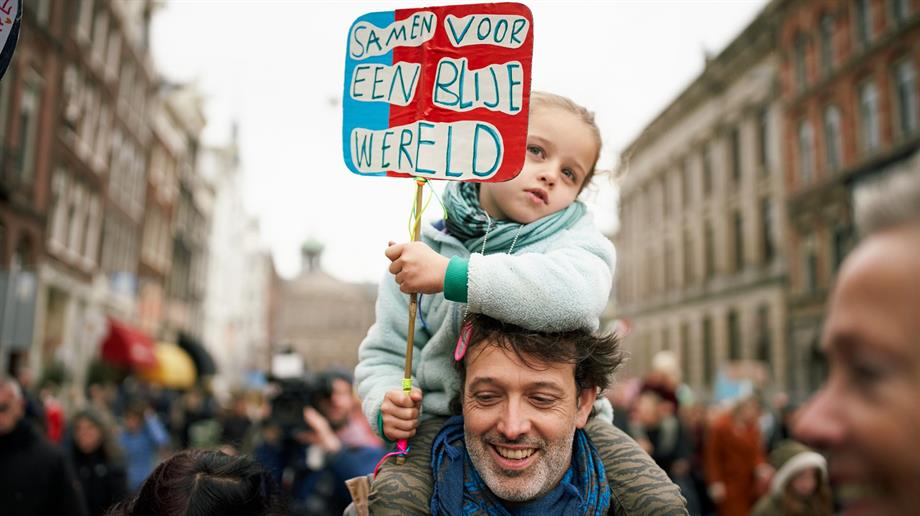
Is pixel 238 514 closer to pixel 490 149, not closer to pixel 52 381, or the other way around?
pixel 490 149

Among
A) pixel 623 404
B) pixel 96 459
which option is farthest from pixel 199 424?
pixel 623 404

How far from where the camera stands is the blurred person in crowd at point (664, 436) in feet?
31.3

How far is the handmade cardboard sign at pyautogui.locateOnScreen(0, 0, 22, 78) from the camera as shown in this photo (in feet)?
7.75

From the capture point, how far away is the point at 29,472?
18.0ft

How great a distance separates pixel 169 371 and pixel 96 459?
79.4ft

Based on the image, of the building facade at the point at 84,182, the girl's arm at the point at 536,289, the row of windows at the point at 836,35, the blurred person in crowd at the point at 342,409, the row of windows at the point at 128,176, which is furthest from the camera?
the row of windows at the point at 128,176

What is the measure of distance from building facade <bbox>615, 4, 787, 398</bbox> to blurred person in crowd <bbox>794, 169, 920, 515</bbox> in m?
26.8

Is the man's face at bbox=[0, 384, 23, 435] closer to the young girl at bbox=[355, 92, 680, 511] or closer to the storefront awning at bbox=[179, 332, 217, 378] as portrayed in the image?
the young girl at bbox=[355, 92, 680, 511]

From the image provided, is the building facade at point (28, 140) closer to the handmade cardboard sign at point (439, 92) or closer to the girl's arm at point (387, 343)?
the girl's arm at point (387, 343)

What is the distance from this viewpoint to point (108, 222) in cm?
2742

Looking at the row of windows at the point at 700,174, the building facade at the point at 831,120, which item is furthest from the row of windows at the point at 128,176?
the building facade at the point at 831,120

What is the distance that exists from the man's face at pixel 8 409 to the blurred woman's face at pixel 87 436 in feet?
9.69

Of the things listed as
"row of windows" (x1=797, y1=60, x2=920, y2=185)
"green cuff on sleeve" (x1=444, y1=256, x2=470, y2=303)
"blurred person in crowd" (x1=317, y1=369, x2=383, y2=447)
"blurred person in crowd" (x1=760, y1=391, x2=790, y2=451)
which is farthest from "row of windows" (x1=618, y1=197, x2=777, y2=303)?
"green cuff on sleeve" (x1=444, y1=256, x2=470, y2=303)

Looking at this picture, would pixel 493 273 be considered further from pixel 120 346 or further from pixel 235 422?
pixel 120 346
